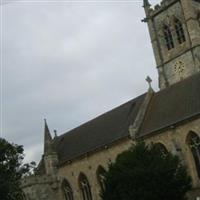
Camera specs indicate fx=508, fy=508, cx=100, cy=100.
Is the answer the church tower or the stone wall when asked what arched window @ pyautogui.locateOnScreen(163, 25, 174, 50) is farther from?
the stone wall

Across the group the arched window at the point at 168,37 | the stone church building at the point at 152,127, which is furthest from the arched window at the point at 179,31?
the arched window at the point at 168,37

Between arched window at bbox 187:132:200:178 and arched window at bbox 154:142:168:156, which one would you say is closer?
Answer: arched window at bbox 187:132:200:178

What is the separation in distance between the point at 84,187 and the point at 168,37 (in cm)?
2073

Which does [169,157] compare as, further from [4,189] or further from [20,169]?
[20,169]

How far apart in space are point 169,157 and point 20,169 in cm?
2214

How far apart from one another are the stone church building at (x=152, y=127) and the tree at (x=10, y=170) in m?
1.06

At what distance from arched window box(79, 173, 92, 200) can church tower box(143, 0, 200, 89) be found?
14452 millimetres

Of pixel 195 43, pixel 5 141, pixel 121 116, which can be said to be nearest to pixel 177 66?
pixel 195 43

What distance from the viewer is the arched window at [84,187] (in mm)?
45469

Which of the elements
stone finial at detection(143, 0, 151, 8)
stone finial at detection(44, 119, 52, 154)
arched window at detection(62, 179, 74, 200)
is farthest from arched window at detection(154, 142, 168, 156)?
stone finial at detection(143, 0, 151, 8)

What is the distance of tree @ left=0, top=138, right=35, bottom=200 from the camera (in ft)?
153

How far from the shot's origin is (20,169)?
52000mm

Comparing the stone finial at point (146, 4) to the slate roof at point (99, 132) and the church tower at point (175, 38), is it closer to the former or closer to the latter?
the church tower at point (175, 38)

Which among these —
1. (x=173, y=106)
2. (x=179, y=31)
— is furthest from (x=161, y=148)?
(x=179, y=31)
